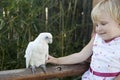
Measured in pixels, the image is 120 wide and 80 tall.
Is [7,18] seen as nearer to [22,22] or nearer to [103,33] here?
[22,22]

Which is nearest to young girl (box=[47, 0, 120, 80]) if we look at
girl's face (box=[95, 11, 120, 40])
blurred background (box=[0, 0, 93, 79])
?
girl's face (box=[95, 11, 120, 40])

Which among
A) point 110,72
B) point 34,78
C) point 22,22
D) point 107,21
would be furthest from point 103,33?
point 22,22

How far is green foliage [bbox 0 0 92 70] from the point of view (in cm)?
217

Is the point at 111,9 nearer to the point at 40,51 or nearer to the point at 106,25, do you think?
the point at 106,25

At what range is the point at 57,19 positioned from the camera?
2.36 meters

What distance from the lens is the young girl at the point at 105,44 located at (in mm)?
1362

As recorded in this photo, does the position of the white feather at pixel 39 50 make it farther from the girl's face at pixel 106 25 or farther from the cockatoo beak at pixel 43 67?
the girl's face at pixel 106 25

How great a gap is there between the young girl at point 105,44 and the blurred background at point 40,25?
0.74 metres

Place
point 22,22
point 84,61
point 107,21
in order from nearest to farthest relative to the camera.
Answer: point 107,21 < point 84,61 < point 22,22

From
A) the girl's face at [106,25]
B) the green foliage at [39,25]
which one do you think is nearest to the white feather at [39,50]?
the girl's face at [106,25]

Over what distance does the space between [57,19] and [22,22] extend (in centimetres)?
31

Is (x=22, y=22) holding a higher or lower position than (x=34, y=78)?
higher

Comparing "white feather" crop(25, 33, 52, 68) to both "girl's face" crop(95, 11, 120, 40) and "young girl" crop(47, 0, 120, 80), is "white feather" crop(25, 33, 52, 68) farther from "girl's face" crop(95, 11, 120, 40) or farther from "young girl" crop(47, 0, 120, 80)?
"girl's face" crop(95, 11, 120, 40)

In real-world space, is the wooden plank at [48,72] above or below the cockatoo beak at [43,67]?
below
